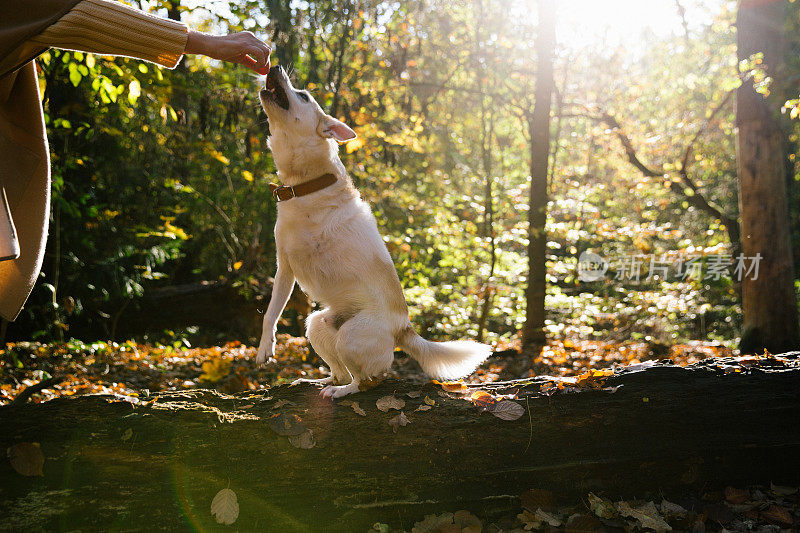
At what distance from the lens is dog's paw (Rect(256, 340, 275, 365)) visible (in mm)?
3438

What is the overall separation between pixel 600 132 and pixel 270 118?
36.7ft

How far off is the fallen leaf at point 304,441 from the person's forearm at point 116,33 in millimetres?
1798

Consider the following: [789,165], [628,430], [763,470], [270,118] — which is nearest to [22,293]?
[270,118]

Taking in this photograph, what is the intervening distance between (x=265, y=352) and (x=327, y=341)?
1.24 feet

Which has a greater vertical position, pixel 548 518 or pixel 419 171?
pixel 419 171

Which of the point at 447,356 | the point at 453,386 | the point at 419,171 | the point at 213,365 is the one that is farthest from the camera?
the point at 419,171

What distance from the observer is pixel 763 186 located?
7.32 meters

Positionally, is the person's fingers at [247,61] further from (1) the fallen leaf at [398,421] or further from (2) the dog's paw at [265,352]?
(1) the fallen leaf at [398,421]

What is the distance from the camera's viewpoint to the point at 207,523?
2539 millimetres

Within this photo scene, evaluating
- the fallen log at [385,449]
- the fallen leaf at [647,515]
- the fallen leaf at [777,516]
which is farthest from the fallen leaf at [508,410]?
the fallen leaf at [777,516]

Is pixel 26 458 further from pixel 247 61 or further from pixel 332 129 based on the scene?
pixel 332 129

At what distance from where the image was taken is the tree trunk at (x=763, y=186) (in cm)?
715

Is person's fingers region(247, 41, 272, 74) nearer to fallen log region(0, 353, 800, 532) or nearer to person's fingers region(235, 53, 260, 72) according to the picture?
person's fingers region(235, 53, 260, 72)

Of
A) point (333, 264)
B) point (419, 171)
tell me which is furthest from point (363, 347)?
point (419, 171)
